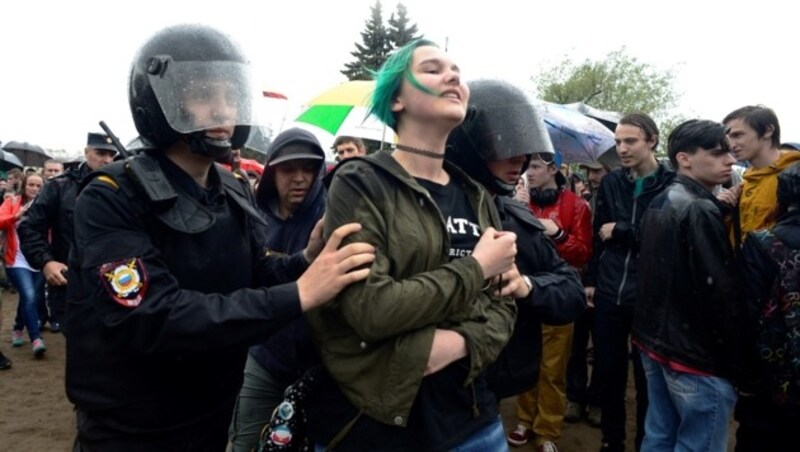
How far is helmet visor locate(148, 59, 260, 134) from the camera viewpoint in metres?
1.68

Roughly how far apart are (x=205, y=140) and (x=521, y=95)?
4.01ft

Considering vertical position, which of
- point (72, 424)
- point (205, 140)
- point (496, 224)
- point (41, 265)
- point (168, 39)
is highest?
point (168, 39)

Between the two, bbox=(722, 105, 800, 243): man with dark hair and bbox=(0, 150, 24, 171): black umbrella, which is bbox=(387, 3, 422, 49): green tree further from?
bbox=(722, 105, 800, 243): man with dark hair

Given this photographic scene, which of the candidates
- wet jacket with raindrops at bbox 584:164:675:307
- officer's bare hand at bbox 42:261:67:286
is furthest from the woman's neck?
officer's bare hand at bbox 42:261:67:286

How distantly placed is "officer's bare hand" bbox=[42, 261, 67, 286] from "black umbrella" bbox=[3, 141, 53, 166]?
1494cm

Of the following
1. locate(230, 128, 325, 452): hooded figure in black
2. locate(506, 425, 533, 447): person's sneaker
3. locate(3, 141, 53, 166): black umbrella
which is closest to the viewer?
locate(230, 128, 325, 452): hooded figure in black

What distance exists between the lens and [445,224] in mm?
1639

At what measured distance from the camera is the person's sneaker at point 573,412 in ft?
15.5

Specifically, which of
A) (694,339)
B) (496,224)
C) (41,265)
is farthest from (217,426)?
(41,265)

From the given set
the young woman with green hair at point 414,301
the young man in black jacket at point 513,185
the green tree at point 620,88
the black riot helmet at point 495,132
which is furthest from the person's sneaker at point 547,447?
the green tree at point 620,88

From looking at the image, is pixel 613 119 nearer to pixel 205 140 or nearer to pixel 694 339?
pixel 694 339

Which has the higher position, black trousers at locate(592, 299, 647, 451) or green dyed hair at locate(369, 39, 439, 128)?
green dyed hair at locate(369, 39, 439, 128)

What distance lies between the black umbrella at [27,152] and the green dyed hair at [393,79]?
18402mm

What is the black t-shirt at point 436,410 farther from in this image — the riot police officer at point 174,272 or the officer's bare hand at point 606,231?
the officer's bare hand at point 606,231
